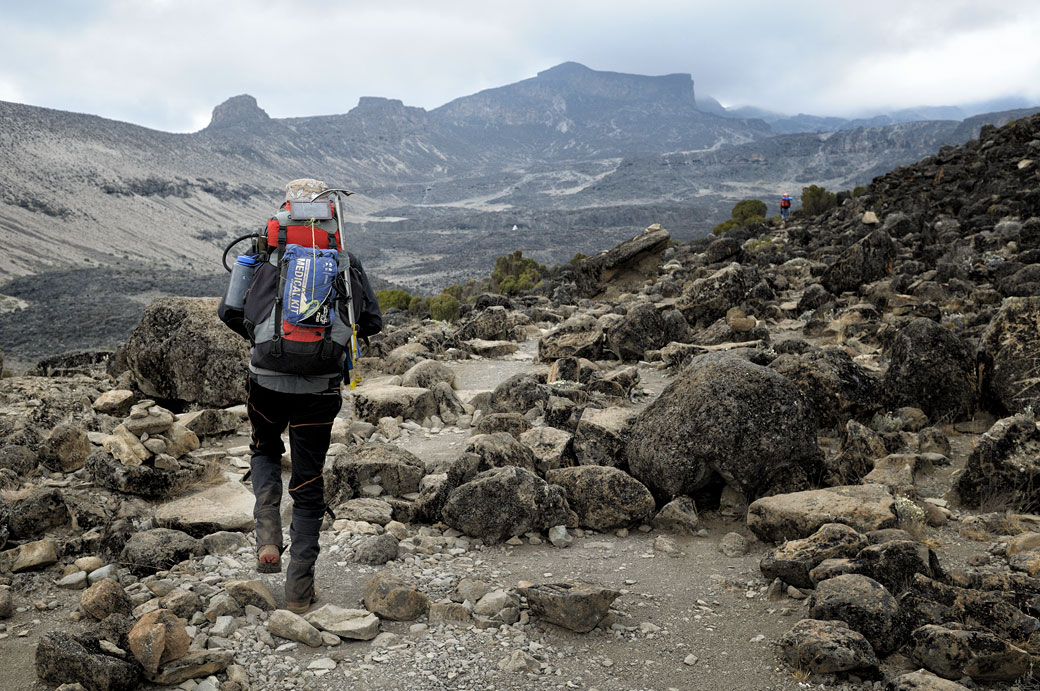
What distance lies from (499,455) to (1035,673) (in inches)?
148

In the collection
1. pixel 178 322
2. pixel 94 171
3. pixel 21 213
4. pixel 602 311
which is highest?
pixel 94 171

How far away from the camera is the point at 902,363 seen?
752 cm

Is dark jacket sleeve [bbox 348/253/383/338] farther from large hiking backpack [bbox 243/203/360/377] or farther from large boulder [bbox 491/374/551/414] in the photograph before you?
large boulder [bbox 491/374/551/414]

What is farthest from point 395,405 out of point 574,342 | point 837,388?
point 837,388

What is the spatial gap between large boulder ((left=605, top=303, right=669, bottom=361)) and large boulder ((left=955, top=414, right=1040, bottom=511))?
6.63 m

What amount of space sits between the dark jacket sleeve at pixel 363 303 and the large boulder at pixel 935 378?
568 centimetres

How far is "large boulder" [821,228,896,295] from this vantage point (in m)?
16.0

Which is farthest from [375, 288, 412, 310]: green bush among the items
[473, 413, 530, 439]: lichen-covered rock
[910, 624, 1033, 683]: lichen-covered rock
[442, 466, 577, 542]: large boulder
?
[910, 624, 1033, 683]: lichen-covered rock

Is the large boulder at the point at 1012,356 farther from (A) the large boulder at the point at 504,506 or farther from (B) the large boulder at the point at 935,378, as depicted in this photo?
(A) the large boulder at the point at 504,506

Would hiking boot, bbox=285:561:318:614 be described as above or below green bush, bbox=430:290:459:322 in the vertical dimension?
above

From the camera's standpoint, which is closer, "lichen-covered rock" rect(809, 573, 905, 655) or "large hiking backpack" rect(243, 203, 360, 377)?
"lichen-covered rock" rect(809, 573, 905, 655)

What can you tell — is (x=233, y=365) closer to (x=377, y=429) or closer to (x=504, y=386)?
(x=377, y=429)

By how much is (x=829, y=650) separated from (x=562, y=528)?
2.25 meters

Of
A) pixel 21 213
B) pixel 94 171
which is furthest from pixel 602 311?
pixel 94 171
